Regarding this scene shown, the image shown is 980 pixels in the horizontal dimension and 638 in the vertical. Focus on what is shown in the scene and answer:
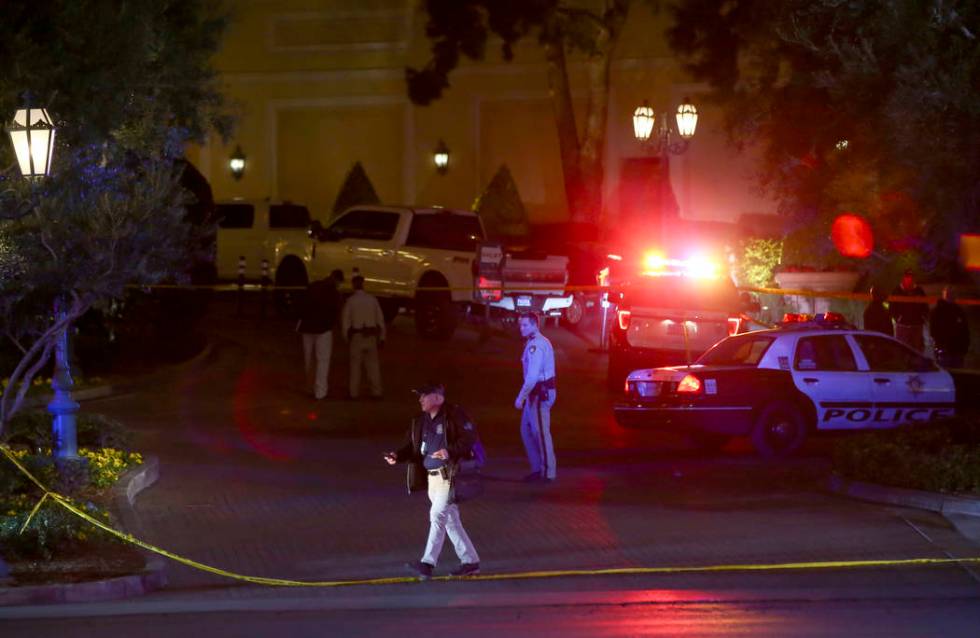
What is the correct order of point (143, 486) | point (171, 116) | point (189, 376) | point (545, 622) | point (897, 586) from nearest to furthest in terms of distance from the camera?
point (545, 622)
point (897, 586)
point (143, 486)
point (171, 116)
point (189, 376)

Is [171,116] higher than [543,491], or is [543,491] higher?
[171,116]

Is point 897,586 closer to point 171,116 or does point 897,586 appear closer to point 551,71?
point 171,116

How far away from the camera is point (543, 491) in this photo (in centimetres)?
1429

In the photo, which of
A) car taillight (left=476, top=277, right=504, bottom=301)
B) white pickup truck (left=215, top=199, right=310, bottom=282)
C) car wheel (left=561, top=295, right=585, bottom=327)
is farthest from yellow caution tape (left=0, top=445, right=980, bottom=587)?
white pickup truck (left=215, top=199, right=310, bottom=282)

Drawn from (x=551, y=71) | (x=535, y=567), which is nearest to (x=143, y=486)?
(x=535, y=567)

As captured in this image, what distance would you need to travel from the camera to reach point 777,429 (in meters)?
16.1

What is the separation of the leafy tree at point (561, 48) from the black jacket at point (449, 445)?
1009 inches

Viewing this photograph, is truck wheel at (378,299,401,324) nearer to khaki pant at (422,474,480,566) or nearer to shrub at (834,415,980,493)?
shrub at (834,415,980,493)

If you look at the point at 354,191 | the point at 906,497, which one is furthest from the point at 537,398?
the point at 354,191

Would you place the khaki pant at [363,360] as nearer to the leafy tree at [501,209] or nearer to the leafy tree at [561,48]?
the leafy tree at [561,48]

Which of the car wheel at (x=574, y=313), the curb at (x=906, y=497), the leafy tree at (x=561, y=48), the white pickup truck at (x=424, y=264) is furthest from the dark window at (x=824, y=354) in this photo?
the leafy tree at (x=561, y=48)

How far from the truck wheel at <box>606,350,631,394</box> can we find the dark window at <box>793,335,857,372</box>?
15.5ft

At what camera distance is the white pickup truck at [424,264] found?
26.3 metres

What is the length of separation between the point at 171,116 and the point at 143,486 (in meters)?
3.90
